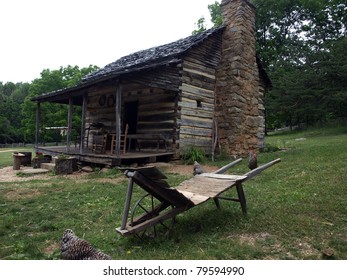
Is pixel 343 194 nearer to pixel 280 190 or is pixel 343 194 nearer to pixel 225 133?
pixel 280 190

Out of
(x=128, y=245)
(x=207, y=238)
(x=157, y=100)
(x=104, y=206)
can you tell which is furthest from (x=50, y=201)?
(x=157, y=100)

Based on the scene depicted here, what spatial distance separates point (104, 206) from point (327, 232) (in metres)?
3.96

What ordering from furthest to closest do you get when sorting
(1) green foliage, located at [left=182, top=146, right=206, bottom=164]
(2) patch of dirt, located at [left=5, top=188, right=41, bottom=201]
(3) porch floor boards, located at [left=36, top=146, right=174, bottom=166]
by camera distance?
1. (1) green foliage, located at [left=182, top=146, right=206, bottom=164]
2. (3) porch floor boards, located at [left=36, top=146, right=174, bottom=166]
3. (2) patch of dirt, located at [left=5, top=188, right=41, bottom=201]

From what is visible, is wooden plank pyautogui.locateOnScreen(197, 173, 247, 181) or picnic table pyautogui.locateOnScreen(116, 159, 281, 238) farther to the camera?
wooden plank pyautogui.locateOnScreen(197, 173, 247, 181)

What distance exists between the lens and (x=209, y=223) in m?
4.34

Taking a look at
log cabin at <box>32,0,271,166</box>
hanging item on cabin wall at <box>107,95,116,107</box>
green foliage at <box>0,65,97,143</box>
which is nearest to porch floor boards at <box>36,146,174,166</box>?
log cabin at <box>32,0,271,166</box>

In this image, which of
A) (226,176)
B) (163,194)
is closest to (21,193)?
(163,194)

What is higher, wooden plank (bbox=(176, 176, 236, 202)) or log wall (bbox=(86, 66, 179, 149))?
log wall (bbox=(86, 66, 179, 149))

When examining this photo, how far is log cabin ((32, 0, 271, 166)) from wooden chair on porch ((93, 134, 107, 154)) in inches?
4.1

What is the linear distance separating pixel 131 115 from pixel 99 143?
2300 millimetres

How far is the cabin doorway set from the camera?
13.7 m

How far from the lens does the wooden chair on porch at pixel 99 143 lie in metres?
11.2

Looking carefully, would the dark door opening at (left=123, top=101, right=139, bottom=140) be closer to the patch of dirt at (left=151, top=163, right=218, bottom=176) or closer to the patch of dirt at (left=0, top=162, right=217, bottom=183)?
the patch of dirt at (left=0, top=162, right=217, bottom=183)

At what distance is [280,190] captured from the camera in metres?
6.04
